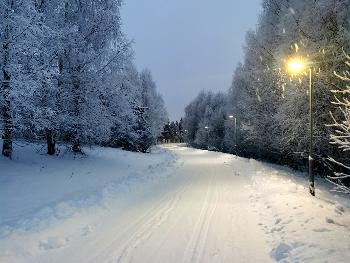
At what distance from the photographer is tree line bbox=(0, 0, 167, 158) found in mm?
14875

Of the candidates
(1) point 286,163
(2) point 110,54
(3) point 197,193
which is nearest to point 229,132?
(1) point 286,163

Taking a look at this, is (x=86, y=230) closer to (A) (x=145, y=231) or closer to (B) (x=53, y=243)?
(B) (x=53, y=243)

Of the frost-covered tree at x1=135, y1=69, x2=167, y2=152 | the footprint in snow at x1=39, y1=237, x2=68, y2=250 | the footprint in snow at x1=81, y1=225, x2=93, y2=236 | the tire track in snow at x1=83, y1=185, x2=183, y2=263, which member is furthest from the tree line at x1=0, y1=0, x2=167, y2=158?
the frost-covered tree at x1=135, y1=69, x2=167, y2=152

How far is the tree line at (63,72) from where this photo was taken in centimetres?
1488

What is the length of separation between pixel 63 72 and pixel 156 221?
1251cm

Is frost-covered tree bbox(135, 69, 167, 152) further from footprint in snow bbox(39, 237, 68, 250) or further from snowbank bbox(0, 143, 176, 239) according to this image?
footprint in snow bbox(39, 237, 68, 250)

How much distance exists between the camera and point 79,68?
21.8 metres

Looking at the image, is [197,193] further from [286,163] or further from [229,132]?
[229,132]

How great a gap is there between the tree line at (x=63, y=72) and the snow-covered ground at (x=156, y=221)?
96.6 inches

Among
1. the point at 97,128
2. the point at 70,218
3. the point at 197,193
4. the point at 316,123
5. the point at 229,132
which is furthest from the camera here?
the point at 229,132

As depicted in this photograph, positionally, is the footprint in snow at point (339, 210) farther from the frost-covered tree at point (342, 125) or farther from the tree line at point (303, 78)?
the tree line at point (303, 78)

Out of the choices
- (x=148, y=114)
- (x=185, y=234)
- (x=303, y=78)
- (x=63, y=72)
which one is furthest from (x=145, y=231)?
(x=148, y=114)

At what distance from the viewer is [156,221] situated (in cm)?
1098

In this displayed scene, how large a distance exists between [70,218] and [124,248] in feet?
10.6
